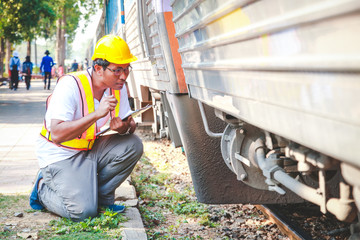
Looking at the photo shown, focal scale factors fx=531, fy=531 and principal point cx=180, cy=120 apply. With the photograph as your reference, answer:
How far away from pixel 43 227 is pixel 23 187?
4.82ft

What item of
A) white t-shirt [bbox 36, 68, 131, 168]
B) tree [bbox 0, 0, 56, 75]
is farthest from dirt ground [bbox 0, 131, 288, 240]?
tree [bbox 0, 0, 56, 75]

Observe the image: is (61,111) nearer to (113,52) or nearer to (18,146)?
(113,52)

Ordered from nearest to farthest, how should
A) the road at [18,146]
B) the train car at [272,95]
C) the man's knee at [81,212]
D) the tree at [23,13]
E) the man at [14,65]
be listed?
the train car at [272,95]
the man's knee at [81,212]
the road at [18,146]
the man at [14,65]
the tree at [23,13]

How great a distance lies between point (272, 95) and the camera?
1960 millimetres

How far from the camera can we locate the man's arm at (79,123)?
3908 mm

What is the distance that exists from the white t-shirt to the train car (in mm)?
826

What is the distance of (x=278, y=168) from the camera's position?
9.12ft

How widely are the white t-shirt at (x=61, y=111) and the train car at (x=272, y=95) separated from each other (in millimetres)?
826

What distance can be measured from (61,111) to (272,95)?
7.83ft

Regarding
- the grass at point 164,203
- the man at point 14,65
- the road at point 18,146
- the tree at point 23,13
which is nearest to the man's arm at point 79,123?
the grass at point 164,203

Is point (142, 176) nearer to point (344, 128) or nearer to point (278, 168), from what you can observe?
point (278, 168)

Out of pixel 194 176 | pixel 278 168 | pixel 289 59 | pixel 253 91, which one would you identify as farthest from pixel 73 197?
pixel 289 59

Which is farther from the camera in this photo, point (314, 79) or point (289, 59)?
point (289, 59)

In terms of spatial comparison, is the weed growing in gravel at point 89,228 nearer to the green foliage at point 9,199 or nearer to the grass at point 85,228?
the grass at point 85,228
